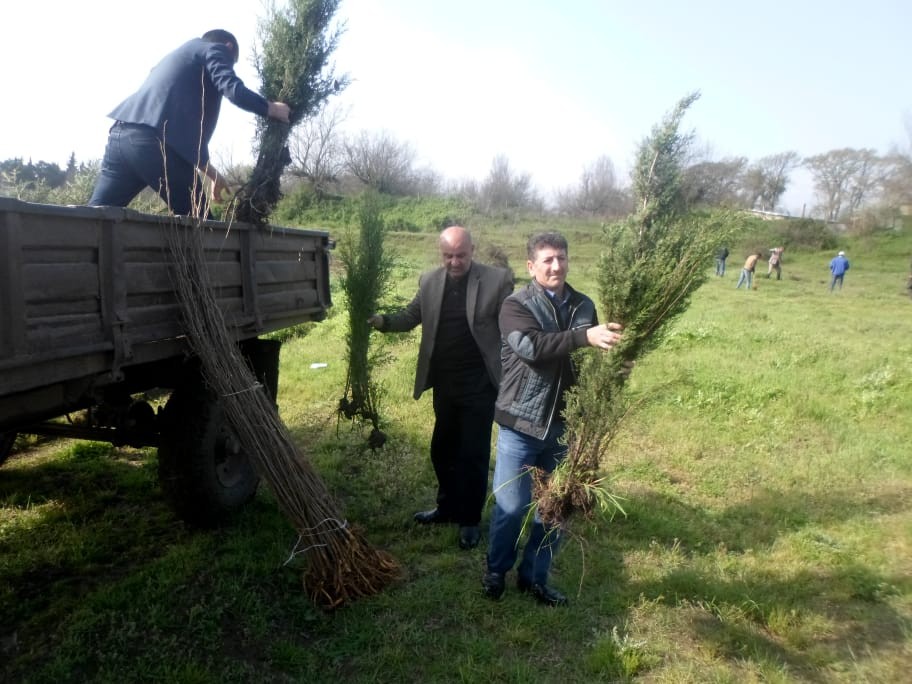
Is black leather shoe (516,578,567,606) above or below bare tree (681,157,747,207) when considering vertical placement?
below

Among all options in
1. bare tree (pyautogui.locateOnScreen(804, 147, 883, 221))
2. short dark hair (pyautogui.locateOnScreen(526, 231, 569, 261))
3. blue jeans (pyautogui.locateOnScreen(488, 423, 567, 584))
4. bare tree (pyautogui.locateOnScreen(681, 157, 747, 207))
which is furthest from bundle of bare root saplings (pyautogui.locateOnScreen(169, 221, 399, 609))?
bare tree (pyautogui.locateOnScreen(804, 147, 883, 221))

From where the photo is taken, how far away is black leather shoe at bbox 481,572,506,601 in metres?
3.17

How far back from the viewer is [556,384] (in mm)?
2912

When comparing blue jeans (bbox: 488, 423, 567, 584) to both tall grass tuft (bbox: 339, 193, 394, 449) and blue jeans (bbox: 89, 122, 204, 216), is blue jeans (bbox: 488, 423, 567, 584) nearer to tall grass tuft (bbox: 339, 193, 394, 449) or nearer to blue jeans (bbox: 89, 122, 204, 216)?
tall grass tuft (bbox: 339, 193, 394, 449)

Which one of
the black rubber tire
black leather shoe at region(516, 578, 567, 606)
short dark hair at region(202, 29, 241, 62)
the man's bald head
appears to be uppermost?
short dark hair at region(202, 29, 241, 62)

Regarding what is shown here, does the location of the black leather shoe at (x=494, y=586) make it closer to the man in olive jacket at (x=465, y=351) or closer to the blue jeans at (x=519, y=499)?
the blue jeans at (x=519, y=499)

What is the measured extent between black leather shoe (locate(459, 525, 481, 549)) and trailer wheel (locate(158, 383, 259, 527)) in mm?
1395

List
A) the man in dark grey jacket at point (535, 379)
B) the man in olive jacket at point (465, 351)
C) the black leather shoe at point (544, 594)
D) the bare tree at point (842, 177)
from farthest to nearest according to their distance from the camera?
the bare tree at point (842, 177) < the man in olive jacket at point (465, 351) < the black leather shoe at point (544, 594) < the man in dark grey jacket at point (535, 379)

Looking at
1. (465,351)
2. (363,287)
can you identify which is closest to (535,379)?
(465,351)

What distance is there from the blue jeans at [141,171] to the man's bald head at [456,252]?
139cm

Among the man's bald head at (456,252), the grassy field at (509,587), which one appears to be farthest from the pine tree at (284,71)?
the grassy field at (509,587)

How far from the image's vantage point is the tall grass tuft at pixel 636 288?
98.6 inches

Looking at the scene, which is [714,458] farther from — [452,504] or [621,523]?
[452,504]

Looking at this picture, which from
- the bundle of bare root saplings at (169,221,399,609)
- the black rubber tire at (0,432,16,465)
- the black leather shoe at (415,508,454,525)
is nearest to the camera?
the bundle of bare root saplings at (169,221,399,609)
